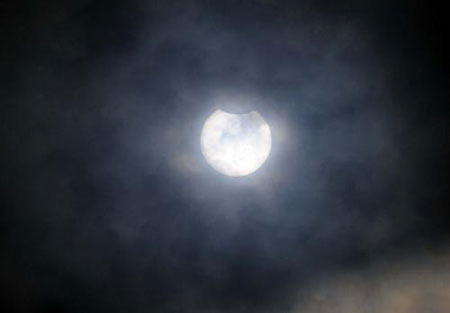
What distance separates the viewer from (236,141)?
9.43 feet

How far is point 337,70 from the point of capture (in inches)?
112

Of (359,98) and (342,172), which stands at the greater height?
(359,98)

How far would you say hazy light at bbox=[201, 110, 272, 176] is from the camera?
2883mm

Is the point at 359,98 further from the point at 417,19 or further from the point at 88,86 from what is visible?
the point at 88,86

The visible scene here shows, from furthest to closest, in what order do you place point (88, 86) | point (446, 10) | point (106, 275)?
1. point (106, 275)
2. point (88, 86)
3. point (446, 10)

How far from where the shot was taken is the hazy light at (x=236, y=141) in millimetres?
2883

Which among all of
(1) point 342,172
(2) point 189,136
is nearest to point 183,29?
(2) point 189,136

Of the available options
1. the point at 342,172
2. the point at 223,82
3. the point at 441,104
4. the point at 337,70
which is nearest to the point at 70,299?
the point at 223,82

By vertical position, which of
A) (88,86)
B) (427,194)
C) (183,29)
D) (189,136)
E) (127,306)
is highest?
(183,29)

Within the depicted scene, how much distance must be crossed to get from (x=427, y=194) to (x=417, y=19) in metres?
1.21

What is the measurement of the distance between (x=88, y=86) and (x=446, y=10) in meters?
2.39

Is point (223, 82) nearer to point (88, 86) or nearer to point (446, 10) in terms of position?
point (88, 86)

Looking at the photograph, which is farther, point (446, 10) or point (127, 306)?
point (127, 306)

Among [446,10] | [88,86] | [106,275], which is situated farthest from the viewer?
[106,275]
